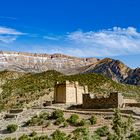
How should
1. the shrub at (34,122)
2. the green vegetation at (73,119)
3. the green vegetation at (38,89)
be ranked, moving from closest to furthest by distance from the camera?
the green vegetation at (73,119) < the shrub at (34,122) < the green vegetation at (38,89)

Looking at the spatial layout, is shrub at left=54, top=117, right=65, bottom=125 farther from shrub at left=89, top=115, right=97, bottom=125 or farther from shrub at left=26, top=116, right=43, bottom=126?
shrub at left=89, top=115, right=97, bottom=125

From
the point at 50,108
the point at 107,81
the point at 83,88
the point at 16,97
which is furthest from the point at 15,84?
the point at 50,108

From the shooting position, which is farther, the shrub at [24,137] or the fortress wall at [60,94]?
the fortress wall at [60,94]

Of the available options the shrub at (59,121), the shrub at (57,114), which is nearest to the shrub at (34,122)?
the shrub at (57,114)

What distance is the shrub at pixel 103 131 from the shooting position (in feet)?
113

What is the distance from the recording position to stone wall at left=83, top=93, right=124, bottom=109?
40.4 metres

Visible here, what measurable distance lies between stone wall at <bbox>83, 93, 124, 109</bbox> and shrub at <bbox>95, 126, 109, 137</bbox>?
5462 millimetres

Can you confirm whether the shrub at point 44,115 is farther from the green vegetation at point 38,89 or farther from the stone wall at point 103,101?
the green vegetation at point 38,89

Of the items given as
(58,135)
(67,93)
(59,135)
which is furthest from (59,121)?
(67,93)

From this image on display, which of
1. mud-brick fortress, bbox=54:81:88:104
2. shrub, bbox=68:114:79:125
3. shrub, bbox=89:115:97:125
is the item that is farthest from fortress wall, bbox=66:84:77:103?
shrub, bbox=89:115:97:125

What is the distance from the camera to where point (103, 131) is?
34.8 m

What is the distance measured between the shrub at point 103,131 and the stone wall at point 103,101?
5462 mm

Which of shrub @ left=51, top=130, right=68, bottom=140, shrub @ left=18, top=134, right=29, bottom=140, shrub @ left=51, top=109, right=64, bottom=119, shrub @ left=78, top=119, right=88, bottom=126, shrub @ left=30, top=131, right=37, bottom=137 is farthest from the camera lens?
shrub @ left=51, top=109, right=64, bottom=119

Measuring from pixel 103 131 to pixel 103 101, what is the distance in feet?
23.7
